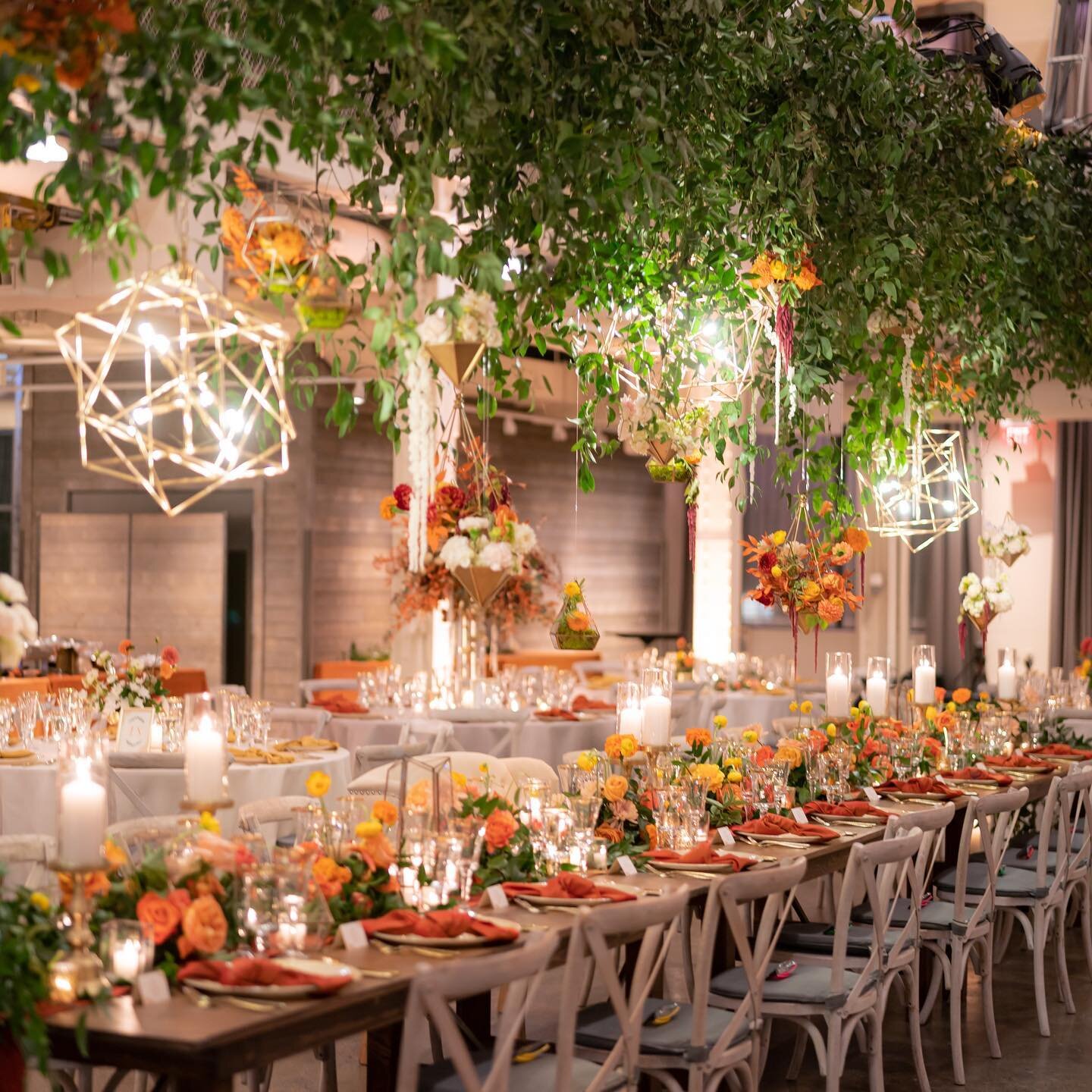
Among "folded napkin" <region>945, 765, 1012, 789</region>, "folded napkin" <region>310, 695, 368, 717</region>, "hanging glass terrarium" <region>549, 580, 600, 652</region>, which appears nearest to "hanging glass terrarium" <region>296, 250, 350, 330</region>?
"hanging glass terrarium" <region>549, 580, 600, 652</region>

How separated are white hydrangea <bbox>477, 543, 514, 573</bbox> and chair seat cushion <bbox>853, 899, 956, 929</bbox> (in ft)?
5.94

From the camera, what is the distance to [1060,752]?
7715 mm

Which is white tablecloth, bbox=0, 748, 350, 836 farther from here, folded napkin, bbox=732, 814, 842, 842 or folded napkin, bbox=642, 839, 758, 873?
folded napkin, bbox=642, 839, 758, 873

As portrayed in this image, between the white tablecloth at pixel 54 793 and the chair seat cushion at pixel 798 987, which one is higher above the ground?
the white tablecloth at pixel 54 793

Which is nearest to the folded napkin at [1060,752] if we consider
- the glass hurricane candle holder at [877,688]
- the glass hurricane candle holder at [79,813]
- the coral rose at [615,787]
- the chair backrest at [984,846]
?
the glass hurricane candle holder at [877,688]

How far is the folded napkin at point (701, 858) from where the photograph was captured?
14.6 feet

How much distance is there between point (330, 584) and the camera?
14.4 m

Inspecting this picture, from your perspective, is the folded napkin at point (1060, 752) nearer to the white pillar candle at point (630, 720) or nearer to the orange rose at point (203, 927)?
the white pillar candle at point (630, 720)

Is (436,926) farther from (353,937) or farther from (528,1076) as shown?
(528,1076)

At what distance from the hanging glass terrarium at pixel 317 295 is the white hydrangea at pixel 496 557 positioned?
2.41m

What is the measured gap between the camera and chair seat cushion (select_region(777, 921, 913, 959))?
16.3 ft

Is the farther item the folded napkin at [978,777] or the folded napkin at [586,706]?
the folded napkin at [586,706]

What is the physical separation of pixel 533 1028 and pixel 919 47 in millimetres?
4508

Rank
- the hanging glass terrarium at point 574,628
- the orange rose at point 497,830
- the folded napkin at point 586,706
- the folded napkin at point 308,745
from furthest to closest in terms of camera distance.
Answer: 1. the folded napkin at point 586,706
2. the folded napkin at point 308,745
3. the hanging glass terrarium at point 574,628
4. the orange rose at point 497,830
